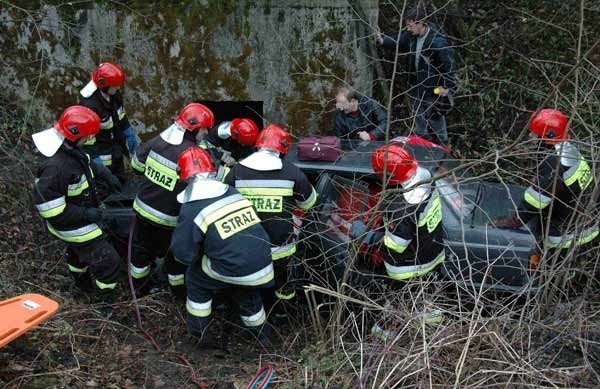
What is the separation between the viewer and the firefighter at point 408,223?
4.05 meters

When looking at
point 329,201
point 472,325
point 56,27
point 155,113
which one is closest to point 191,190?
point 329,201

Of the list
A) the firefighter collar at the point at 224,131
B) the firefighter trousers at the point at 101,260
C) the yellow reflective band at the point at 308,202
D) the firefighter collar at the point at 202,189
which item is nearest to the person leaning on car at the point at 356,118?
the firefighter collar at the point at 224,131

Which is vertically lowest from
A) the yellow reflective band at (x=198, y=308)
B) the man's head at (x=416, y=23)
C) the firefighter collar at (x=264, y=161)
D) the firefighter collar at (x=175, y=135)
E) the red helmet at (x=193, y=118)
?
the yellow reflective band at (x=198, y=308)

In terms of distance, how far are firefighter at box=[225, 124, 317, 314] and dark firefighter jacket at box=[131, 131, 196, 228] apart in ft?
1.74

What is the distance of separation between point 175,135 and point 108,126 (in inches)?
61.9

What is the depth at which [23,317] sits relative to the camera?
367cm

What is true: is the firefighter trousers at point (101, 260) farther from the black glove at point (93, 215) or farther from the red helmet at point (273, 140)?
the red helmet at point (273, 140)

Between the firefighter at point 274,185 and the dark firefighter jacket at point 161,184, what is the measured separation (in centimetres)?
53

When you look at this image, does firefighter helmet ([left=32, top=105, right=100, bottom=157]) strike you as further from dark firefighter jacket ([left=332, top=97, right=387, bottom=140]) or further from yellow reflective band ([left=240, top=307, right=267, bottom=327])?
dark firefighter jacket ([left=332, top=97, right=387, bottom=140])

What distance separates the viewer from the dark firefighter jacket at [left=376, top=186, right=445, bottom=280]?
4.08 meters

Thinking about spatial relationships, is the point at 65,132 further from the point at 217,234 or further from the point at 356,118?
the point at 356,118

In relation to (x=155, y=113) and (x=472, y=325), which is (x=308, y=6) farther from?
(x=472, y=325)

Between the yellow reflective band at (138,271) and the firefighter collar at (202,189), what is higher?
the firefighter collar at (202,189)

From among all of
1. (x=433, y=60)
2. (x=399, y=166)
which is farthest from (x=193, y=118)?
(x=433, y=60)
